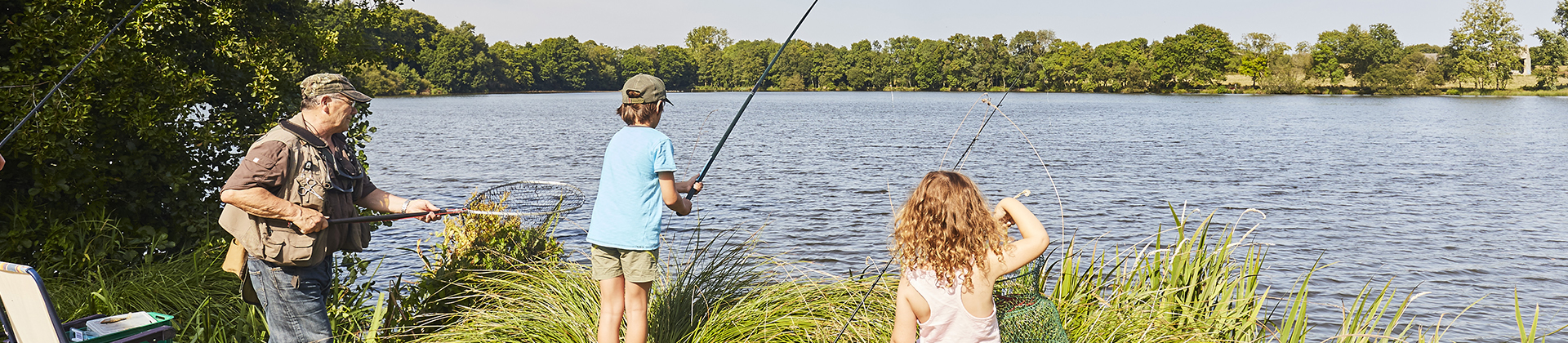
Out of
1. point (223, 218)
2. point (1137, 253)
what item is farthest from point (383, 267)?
point (1137, 253)

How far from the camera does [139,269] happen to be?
560cm

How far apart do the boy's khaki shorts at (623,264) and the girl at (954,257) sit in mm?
1277

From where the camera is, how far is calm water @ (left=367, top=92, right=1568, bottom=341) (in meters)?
12.1

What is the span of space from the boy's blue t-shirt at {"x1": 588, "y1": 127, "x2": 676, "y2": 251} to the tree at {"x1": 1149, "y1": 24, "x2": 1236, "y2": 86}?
9991 centimetres

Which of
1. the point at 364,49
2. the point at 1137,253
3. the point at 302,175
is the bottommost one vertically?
the point at 1137,253

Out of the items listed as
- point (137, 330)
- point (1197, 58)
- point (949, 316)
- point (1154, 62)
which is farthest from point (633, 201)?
point (1197, 58)

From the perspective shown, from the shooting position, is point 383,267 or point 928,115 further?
point 928,115

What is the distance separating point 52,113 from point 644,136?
3.49 meters

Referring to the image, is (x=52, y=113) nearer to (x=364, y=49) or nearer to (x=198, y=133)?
(x=198, y=133)

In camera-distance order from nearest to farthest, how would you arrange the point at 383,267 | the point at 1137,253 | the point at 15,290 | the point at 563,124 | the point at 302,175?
the point at 15,290, the point at 302,175, the point at 1137,253, the point at 383,267, the point at 563,124

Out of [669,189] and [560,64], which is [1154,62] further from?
[669,189]

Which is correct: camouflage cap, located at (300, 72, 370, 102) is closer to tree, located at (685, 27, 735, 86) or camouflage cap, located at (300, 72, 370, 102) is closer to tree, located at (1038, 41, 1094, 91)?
tree, located at (1038, 41, 1094, 91)

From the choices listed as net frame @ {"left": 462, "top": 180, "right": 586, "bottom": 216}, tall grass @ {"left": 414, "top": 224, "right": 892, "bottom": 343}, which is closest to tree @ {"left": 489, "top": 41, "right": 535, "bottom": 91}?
net frame @ {"left": 462, "top": 180, "right": 586, "bottom": 216}

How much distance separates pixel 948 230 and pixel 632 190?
1.46 m
